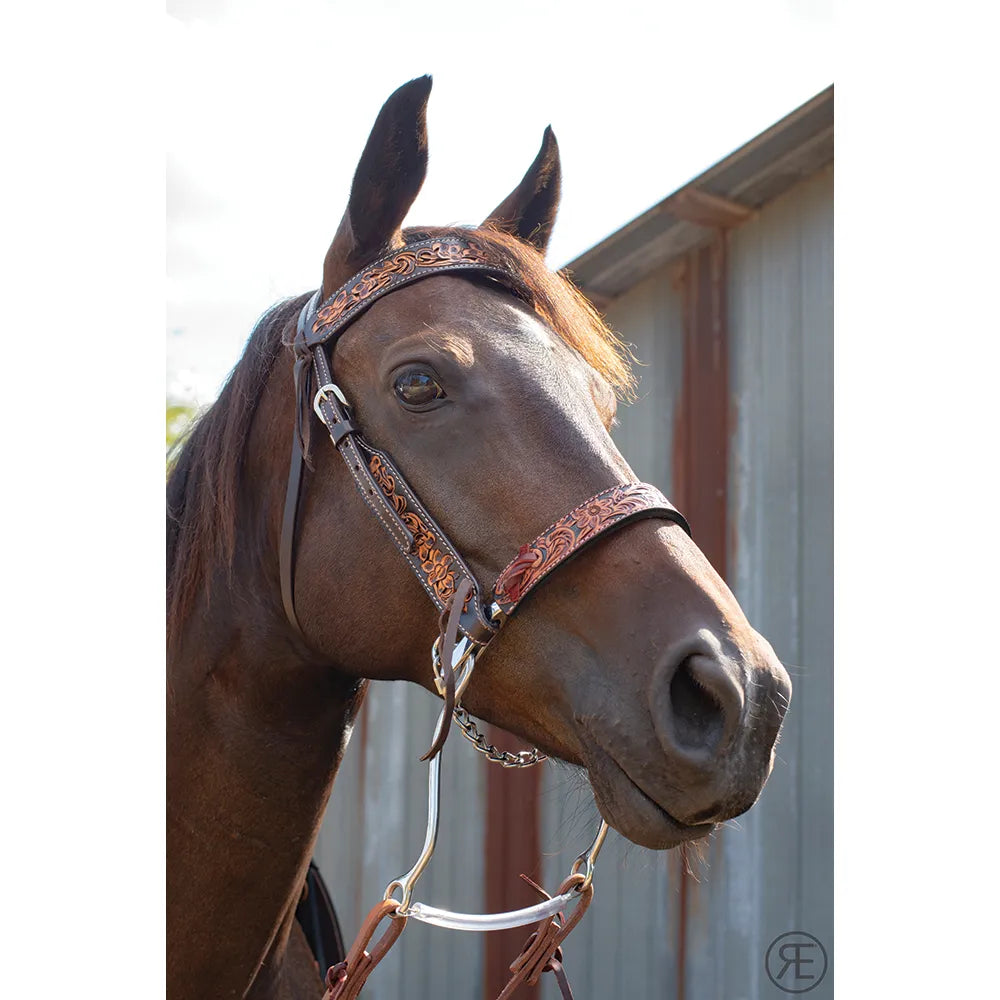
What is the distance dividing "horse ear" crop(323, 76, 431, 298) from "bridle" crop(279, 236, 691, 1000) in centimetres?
5

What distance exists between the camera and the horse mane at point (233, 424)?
1.66m

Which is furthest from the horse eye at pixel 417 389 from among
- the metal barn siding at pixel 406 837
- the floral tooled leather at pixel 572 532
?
the metal barn siding at pixel 406 837

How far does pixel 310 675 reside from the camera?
1.67m

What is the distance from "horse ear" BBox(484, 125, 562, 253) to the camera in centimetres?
197

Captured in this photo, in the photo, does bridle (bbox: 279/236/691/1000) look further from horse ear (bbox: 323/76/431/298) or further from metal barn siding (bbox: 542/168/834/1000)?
metal barn siding (bbox: 542/168/834/1000)

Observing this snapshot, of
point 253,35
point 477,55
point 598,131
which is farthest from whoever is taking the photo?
point 598,131

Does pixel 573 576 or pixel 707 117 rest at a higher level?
pixel 707 117

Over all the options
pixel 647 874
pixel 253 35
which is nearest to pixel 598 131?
pixel 253 35

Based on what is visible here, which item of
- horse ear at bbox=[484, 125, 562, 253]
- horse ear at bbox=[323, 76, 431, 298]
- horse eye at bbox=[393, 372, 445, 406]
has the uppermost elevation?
horse ear at bbox=[484, 125, 562, 253]

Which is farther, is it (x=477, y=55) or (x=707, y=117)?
(x=707, y=117)

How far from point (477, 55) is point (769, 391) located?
4.53 ft

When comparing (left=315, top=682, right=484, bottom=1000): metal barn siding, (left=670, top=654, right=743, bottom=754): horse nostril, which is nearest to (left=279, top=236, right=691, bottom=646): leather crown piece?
(left=670, top=654, right=743, bottom=754): horse nostril
